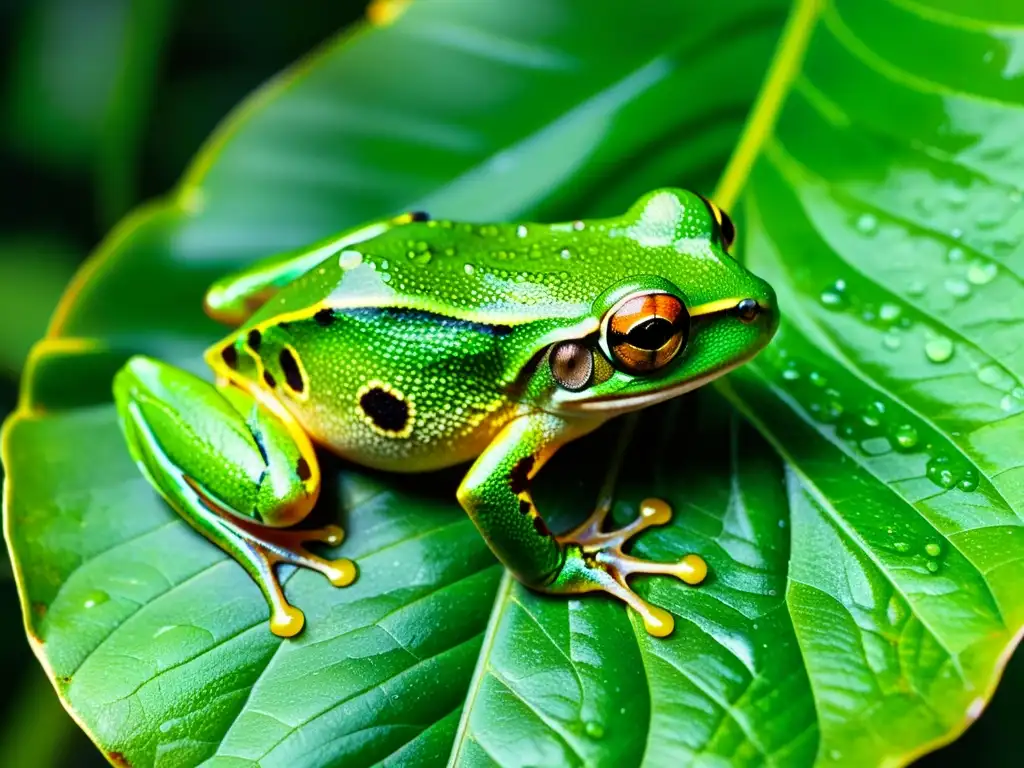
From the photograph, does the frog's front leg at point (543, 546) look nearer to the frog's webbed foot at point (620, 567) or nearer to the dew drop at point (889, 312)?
the frog's webbed foot at point (620, 567)

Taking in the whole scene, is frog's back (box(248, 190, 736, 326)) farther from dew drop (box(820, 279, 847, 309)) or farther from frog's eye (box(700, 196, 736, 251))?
dew drop (box(820, 279, 847, 309))

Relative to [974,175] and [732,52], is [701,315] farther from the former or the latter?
[732,52]

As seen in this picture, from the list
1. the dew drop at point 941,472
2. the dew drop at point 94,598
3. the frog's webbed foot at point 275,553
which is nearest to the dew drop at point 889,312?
the dew drop at point 941,472

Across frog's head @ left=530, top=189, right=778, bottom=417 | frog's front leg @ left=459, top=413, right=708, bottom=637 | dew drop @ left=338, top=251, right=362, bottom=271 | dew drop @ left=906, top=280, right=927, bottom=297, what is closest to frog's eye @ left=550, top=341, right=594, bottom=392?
frog's head @ left=530, top=189, right=778, bottom=417

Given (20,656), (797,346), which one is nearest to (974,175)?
(797,346)

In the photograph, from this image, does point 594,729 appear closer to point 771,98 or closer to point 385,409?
point 385,409

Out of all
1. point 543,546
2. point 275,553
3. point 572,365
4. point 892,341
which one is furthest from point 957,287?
point 275,553

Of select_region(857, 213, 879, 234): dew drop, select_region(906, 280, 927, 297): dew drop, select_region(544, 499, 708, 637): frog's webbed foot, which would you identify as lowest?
select_region(544, 499, 708, 637): frog's webbed foot
